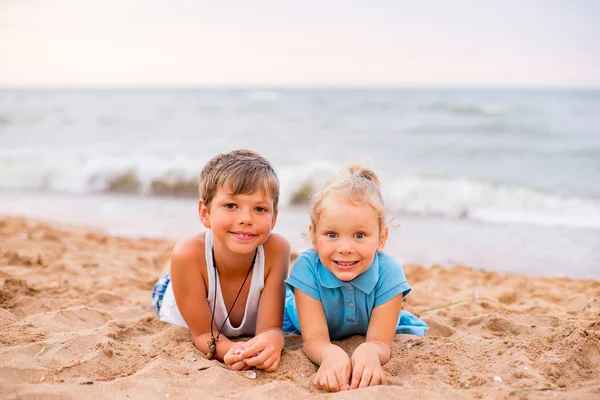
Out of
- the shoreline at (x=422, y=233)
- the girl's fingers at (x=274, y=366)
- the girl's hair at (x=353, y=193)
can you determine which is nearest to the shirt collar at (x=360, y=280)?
the girl's hair at (x=353, y=193)

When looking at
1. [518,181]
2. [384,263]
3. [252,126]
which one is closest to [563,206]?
[518,181]

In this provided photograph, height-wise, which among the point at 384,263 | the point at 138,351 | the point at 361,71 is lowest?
the point at 138,351

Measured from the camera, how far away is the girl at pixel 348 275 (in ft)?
8.66

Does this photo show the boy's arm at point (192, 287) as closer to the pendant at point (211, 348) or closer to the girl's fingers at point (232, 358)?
the pendant at point (211, 348)

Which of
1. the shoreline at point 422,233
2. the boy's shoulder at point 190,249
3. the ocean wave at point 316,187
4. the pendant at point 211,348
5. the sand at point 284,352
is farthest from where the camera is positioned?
the ocean wave at point 316,187

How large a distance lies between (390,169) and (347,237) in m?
7.93

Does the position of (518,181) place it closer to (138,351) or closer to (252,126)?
(138,351)

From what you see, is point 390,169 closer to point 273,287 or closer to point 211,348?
point 273,287

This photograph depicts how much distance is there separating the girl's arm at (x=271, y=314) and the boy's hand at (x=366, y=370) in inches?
17.6

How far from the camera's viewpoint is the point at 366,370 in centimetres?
234

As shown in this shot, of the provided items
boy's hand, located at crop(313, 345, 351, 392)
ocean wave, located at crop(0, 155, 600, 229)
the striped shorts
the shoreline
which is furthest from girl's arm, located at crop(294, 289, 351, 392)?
ocean wave, located at crop(0, 155, 600, 229)

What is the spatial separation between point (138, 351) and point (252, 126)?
49.3 feet

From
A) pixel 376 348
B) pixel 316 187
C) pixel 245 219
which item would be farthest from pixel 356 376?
pixel 316 187

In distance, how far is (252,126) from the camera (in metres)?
17.3
